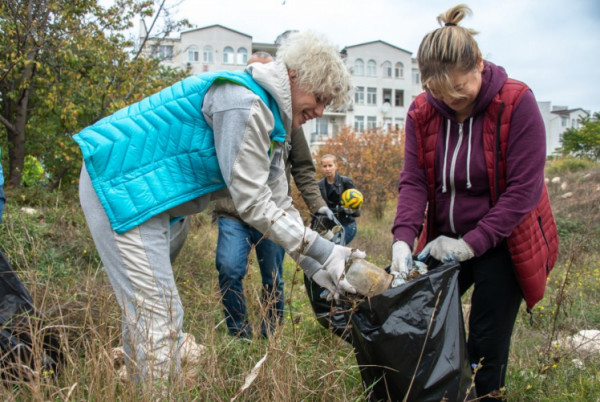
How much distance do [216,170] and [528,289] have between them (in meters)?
1.35

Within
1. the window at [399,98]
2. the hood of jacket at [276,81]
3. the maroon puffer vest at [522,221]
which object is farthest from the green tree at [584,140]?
the window at [399,98]

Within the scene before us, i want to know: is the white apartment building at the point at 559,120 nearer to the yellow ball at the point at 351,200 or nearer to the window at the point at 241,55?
the window at the point at 241,55

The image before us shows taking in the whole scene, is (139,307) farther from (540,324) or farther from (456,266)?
(540,324)

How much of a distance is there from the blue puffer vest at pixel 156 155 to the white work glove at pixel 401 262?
82cm

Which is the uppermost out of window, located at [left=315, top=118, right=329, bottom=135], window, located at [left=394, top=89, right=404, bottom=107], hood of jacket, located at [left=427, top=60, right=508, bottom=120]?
window, located at [left=394, top=89, right=404, bottom=107]

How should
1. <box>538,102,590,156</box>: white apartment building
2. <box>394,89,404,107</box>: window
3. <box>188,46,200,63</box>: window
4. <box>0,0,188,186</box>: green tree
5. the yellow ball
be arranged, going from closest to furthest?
the yellow ball < <box>0,0,188,186</box>: green tree < <box>188,46,200,63</box>: window < <box>394,89,404,107</box>: window < <box>538,102,590,156</box>: white apartment building

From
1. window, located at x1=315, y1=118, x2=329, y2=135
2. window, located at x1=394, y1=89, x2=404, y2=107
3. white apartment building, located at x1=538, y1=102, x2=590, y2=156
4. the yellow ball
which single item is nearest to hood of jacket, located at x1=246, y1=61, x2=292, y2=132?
the yellow ball

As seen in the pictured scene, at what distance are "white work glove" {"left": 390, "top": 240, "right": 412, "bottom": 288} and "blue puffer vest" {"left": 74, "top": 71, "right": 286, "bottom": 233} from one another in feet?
2.71

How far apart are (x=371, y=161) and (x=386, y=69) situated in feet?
109

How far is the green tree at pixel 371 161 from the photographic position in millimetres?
13109

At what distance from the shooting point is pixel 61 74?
21.6 feet

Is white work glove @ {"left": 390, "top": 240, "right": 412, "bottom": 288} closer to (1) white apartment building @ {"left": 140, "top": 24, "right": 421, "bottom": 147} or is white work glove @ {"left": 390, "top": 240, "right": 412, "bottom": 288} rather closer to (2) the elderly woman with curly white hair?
(2) the elderly woman with curly white hair

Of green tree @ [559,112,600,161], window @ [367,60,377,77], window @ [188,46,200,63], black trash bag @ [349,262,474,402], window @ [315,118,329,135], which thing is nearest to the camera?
black trash bag @ [349,262,474,402]

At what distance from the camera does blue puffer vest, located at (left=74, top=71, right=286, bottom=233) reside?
75.2 inches
